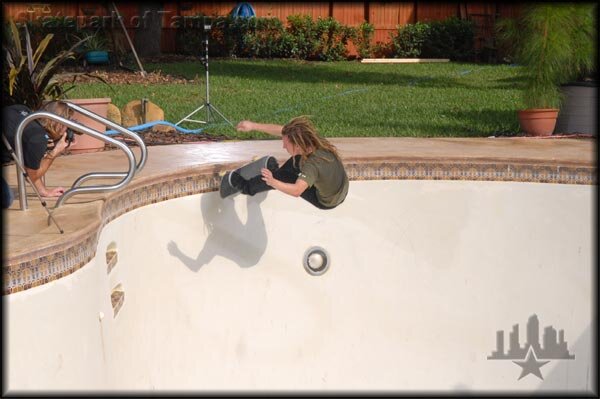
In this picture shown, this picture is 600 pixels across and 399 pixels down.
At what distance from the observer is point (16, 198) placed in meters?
6.83

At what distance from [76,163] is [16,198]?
73.9 inches

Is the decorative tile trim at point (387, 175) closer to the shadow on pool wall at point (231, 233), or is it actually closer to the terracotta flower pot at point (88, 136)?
the shadow on pool wall at point (231, 233)

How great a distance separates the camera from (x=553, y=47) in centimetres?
1103

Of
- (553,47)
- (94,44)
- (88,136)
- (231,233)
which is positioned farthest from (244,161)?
(94,44)

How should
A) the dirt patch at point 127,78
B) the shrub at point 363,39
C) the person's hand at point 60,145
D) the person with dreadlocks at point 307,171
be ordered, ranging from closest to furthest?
the person's hand at point 60,145, the person with dreadlocks at point 307,171, the dirt patch at point 127,78, the shrub at point 363,39

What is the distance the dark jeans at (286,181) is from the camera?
23.6 feet

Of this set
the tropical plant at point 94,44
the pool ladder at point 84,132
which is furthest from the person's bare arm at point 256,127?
the tropical plant at point 94,44

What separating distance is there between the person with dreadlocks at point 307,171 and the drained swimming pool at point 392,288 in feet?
3.36

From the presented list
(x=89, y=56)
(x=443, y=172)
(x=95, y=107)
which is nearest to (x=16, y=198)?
(x=95, y=107)

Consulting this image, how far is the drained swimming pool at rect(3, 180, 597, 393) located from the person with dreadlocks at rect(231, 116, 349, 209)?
102cm

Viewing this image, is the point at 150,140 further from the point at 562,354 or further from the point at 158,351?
the point at 562,354

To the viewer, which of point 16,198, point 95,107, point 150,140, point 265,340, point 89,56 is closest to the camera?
point 16,198

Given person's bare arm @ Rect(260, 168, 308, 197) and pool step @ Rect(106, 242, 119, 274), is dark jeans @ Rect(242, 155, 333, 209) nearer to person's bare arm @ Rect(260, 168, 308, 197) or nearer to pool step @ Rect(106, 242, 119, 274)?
person's bare arm @ Rect(260, 168, 308, 197)

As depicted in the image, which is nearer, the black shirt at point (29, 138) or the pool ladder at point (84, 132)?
the pool ladder at point (84, 132)
